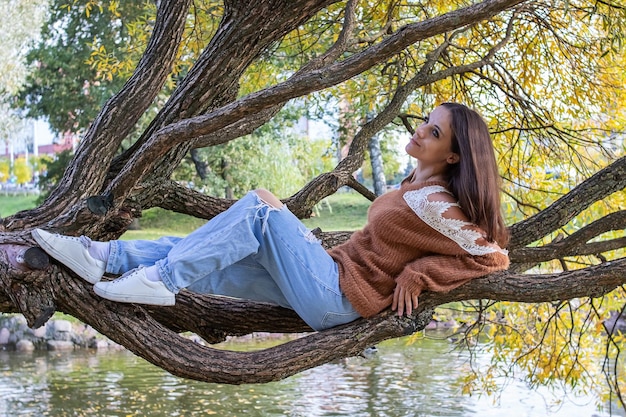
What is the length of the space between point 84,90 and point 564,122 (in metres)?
10.1

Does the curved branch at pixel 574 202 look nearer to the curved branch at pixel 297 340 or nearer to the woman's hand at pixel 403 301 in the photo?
the curved branch at pixel 297 340

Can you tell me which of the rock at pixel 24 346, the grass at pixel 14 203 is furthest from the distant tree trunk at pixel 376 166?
the grass at pixel 14 203

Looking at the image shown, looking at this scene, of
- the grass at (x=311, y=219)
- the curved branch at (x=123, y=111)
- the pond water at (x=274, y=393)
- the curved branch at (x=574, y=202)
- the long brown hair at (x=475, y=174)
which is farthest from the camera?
the grass at (x=311, y=219)

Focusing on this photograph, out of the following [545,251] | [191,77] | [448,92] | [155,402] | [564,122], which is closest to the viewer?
[191,77]

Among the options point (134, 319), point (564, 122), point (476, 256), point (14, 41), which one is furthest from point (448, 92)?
point (14, 41)

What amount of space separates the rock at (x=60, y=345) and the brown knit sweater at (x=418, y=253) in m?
8.44

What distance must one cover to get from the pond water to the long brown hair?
4.63 m

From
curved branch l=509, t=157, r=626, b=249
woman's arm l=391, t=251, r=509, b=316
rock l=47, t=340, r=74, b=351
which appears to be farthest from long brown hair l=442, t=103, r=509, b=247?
rock l=47, t=340, r=74, b=351

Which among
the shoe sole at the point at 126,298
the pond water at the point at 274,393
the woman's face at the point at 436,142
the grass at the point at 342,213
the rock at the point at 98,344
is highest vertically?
the grass at the point at 342,213

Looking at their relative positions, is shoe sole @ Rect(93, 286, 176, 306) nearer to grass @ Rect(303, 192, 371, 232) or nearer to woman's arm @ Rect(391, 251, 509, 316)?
woman's arm @ Rect(391, 251, 509, 316)

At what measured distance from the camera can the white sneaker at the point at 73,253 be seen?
2.25m

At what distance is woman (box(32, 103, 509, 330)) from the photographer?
229 centimetres

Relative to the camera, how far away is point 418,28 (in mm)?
2188

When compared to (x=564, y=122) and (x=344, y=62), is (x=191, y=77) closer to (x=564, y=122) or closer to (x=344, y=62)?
(x=344, y=62)
